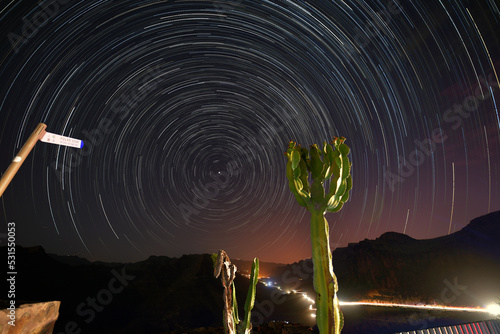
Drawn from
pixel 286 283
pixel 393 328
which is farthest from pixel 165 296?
pixel 393 328

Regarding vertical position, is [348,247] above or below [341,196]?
above

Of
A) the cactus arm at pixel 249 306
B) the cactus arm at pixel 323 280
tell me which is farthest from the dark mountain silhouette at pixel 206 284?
the cactus arm at pixel 323 280

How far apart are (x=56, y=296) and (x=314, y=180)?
42.7 meters

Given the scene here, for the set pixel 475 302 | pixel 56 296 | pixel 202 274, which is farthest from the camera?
pixel 202 274

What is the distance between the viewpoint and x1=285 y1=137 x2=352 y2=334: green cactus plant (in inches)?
144

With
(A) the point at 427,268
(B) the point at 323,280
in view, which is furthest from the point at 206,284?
(B) the point at 323,280

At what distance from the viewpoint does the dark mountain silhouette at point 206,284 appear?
97.3 feet

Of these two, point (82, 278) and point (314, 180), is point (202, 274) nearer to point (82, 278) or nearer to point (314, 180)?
point (82, 278)

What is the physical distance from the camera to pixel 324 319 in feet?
11.9

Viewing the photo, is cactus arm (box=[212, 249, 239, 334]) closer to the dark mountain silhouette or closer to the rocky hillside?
the dark mountain silhouette

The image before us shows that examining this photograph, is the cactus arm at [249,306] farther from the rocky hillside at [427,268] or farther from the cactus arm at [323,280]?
the rocky hillside at [427,268]

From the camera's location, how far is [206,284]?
38.4 meters

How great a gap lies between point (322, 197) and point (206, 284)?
39450mm

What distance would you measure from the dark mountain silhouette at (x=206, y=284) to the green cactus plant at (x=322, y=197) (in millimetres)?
23318
